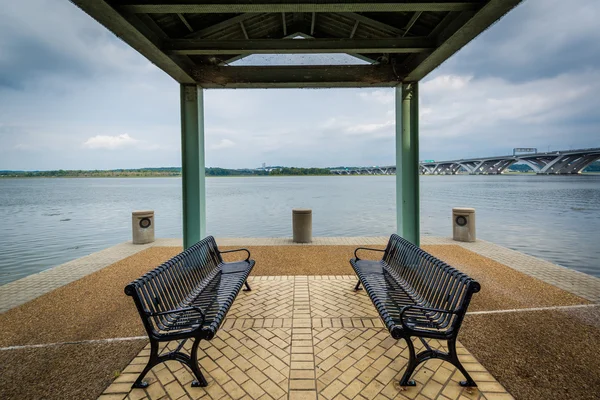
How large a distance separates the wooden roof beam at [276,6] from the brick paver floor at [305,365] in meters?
3.96

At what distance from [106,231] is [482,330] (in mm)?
14166

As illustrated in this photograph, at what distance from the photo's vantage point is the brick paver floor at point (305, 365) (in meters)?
2.69

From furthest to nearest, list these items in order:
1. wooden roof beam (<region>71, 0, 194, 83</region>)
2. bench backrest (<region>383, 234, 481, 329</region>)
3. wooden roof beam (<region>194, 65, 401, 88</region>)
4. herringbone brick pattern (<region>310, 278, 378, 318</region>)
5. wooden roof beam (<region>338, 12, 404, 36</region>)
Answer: wooden roof beam (<region>194, 65, 401, 88</region>) < wooden roof beam (<region>338, 12, 404, 36</region>) < herringbone brick pattern (<region>310, 278, 378, 318</region>) < wooden roof beam (<region>71, 0, 194, 83</region>) < bench backrest (<region>383, 234, 481, 329</region>)

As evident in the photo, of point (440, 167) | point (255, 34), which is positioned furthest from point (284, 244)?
point (440, 167)

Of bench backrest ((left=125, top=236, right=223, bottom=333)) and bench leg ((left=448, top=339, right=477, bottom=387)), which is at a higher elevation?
bench backrest ((left=125, top=236, right=223, bottom=333))

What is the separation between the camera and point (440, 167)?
262 feet

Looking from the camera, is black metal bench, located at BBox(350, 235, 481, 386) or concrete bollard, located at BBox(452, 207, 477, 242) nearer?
black metal bench, located at BBox(350, 235, 481, 386)

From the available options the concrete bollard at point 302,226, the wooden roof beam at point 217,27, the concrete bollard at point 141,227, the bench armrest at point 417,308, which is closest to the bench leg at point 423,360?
the bench armrest at point 417,308

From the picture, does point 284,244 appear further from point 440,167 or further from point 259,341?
point 440,167

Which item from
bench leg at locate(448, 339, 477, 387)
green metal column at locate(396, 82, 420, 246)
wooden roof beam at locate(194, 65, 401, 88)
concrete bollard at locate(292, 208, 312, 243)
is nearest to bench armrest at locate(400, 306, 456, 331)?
bench leg at locate(448, 339, 477, 387)

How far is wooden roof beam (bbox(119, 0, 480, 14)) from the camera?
3.76 m

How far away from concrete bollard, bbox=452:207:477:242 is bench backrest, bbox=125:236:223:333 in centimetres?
785

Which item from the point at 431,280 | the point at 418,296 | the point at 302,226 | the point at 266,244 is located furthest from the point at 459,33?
the point at 266,244

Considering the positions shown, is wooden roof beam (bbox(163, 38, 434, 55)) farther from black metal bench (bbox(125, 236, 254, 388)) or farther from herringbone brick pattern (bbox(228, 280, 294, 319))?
herringbone brick pattern (bbox(228, 280, 294, 319))
